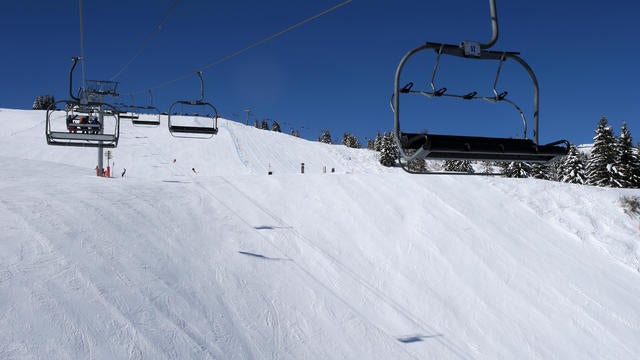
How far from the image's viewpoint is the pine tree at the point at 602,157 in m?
36.5

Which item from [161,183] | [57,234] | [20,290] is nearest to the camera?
[20,290]

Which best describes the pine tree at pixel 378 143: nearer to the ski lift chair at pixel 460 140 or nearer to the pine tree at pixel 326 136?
the pine tree at pixel 326 136

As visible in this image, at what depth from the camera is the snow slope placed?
771cm

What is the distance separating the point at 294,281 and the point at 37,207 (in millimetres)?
6470

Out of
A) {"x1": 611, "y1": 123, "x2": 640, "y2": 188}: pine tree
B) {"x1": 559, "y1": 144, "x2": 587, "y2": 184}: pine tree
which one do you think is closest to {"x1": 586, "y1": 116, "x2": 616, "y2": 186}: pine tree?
{"x1": 611, "y1": 123, "x2": 640, "y2": 188}: pine tree

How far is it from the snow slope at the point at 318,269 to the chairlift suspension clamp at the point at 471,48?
6.13 meters

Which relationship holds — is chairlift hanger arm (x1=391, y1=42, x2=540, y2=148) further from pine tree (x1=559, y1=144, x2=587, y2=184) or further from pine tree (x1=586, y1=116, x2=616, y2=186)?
pine tree (x1=559, y1=144, x2=587, y2=184)

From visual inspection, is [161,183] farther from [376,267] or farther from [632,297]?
[632,297]

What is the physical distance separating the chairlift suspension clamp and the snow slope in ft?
20.1

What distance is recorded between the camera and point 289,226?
14094mm

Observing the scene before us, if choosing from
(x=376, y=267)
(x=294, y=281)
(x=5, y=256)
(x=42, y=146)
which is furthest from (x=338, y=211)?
(x=42, y=146)

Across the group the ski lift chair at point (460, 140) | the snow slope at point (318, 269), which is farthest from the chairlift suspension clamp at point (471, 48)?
the snow slope at point (318, 269)

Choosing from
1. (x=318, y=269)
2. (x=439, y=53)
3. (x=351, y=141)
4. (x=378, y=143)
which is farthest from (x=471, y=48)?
(x=351, y=141)

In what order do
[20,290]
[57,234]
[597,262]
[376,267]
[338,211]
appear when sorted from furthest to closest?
[338,211] < [597,262] < [376,267] < [57,234] < [20,290]
